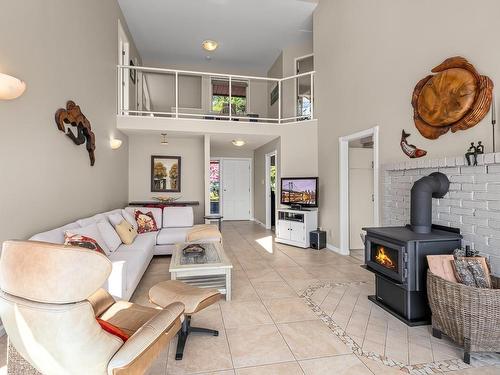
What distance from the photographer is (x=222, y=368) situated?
2.01m

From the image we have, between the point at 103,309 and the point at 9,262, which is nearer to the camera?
the point at 9,262

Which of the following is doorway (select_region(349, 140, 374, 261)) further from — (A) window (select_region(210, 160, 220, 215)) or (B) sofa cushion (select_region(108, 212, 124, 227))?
(A) window (select_region(210, 160, 220, 215))

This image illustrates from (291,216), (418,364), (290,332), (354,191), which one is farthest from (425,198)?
(291,216)

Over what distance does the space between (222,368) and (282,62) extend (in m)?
7.62

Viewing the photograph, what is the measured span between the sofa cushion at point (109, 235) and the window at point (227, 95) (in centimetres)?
587

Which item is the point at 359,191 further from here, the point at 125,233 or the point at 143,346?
the point at 143,346

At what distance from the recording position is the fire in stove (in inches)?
108

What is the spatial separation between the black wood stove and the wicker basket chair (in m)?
0.30

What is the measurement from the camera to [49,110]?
2.98 meters

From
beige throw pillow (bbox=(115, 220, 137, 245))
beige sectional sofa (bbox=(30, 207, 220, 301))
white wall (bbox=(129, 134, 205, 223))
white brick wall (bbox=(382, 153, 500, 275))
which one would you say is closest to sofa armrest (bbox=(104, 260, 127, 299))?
beige sectional sofa (bbox=(30, 207, 220, 301))

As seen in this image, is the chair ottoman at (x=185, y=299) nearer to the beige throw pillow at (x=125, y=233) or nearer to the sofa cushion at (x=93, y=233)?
the sofa cushion at (x=93, y=233)

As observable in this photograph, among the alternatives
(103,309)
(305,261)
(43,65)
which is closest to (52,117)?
(43,65)

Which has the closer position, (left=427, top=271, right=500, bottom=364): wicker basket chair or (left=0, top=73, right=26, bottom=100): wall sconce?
(left=427, top=271, right=500, bottom=364): wicker basket chair

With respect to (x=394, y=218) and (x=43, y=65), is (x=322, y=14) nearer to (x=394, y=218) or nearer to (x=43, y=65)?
(x=394, y=218)
